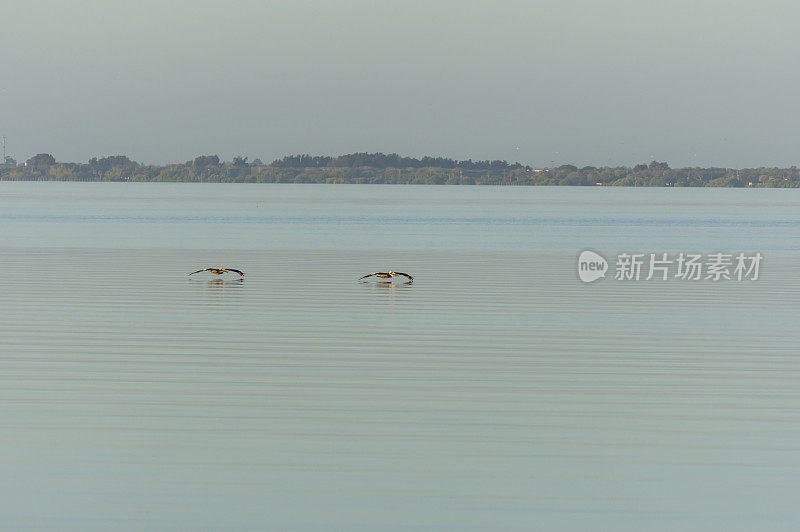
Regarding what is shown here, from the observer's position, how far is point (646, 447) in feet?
20.4

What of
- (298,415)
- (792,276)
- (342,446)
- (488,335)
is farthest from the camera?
(792,276)

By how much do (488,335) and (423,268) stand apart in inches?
375

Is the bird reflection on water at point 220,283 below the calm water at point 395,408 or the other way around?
below

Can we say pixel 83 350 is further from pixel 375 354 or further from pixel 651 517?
pixel 651 517

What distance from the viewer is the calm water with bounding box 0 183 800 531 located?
5.09 m

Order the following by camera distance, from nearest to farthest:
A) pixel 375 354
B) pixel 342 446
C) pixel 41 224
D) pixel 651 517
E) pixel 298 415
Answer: pixel 651 517, pixel 342 446, pixel 298 415, pixel 375 354, pixel 41 224

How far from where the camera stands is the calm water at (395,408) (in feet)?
16.7

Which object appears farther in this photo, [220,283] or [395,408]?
[220,283]

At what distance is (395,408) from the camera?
7125 millimetres

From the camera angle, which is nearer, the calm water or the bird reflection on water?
the calm water

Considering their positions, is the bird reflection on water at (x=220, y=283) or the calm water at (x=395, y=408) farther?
the bird reflection on water at (x=220, y=283)

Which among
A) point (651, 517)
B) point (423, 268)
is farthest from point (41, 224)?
point (651, 517)

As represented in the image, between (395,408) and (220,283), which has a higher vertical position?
(395,408)

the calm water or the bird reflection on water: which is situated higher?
the calm water
